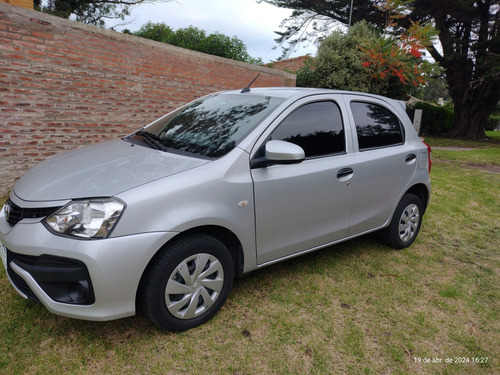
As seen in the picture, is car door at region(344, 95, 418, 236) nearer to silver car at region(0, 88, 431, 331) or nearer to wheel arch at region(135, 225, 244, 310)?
silver car at region(0, 88, 431, 331)

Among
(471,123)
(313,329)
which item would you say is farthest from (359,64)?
(471,123)

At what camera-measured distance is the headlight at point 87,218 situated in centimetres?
201

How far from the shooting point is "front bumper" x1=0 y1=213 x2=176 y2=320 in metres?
1.98

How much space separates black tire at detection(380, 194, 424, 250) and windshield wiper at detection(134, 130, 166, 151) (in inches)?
97.5

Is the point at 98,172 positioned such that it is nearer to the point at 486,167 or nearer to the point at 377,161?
the point at 377,161

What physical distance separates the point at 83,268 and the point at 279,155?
1402mm

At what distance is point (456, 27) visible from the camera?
18297 millimetres

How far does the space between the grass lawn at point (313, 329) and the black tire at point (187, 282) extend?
0.14 metres

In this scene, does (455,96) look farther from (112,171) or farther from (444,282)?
(112,171)

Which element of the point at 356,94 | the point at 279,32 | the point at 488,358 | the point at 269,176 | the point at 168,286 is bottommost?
the point at 488,358

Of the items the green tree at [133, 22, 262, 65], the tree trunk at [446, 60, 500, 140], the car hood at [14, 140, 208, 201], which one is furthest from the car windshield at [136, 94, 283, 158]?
the tree trunk at [446, 60, 500, 140]

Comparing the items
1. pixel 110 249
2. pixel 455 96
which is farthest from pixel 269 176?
pixel 455 96

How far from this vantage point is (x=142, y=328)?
2.46 m

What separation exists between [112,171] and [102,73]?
4104 millimetres
